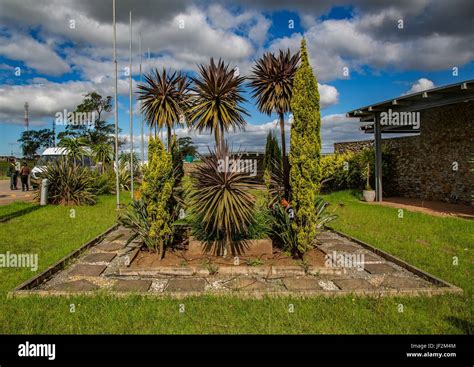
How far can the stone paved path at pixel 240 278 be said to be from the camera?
13.4ft

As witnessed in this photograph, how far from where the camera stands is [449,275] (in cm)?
441

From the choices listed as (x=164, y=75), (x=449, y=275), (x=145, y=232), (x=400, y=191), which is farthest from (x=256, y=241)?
(x=400, y=191)

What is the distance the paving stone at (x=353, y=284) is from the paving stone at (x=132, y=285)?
2614 millimetres

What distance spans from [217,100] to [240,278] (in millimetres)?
3203

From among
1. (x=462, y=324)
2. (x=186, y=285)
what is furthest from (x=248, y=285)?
(x=462, y=324)

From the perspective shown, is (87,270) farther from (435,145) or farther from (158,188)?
(435,145)

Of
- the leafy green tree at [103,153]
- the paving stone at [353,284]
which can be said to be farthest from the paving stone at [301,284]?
the leafy green tree at [103,153]

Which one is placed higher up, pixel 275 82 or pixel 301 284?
pixel 275 82

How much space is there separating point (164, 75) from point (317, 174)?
391 centimetres

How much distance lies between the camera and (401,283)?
422 cm

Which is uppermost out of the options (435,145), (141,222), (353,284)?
(435,145)

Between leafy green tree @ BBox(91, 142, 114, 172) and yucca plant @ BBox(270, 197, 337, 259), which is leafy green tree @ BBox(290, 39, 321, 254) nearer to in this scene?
yucca plant @ BBox(270, 197, 337, 259)

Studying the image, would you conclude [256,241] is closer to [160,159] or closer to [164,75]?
[160,159]
